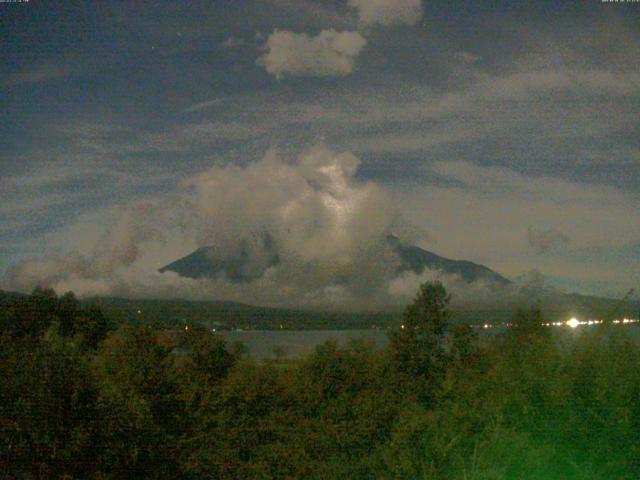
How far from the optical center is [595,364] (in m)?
7.04

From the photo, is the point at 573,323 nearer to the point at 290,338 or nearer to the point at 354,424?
the point at 354,424

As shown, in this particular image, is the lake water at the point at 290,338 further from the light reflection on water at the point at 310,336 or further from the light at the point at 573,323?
the light at the point at 573,323

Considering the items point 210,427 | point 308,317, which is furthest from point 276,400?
point 308,317

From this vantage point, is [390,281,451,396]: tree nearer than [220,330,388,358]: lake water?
Yes

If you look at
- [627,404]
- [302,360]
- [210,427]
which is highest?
[627,404]

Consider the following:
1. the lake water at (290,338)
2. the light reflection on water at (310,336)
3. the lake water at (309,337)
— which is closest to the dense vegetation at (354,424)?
the lake water at (309,337)

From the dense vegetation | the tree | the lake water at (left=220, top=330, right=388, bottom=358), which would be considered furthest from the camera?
the lake water at (left=220, top=330, right=388, bottom=358)

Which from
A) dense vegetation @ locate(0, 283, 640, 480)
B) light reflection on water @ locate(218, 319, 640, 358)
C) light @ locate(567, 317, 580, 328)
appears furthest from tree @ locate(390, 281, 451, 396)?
light @ locate(567, 317, 580, 328)

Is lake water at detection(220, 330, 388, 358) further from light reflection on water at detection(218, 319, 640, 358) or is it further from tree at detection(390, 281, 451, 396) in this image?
tree at detection(390, 281, 451, 396)

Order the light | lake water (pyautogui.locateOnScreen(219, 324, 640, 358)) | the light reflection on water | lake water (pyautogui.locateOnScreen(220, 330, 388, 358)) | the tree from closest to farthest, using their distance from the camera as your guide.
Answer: lake water (pyautogui.locateOnScreen(219, 324, 640, 358)), the light reflection on water, the light, the tree, lake water (pyautogui.locateOnScreen(220, 330, 388, 358))

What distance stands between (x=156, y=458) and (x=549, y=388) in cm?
838

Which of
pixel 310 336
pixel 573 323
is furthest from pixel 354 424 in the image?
pixel 310 336

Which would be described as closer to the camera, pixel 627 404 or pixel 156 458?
pixel 627 404

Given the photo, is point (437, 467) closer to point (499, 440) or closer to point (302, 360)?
point (499, 440)
